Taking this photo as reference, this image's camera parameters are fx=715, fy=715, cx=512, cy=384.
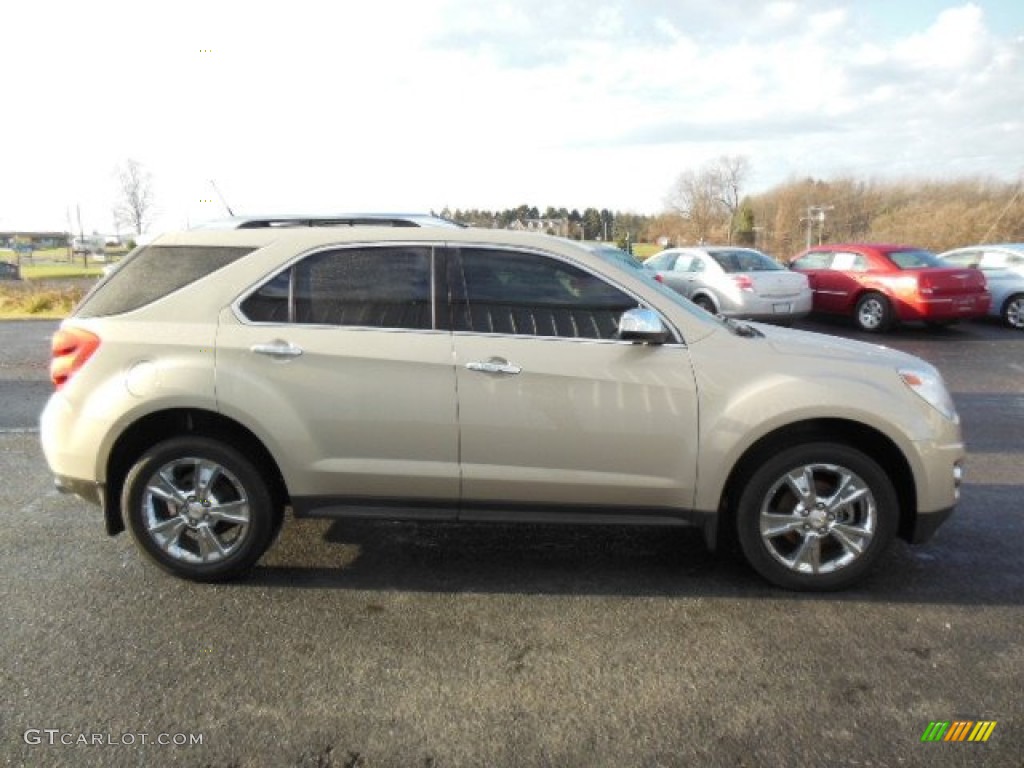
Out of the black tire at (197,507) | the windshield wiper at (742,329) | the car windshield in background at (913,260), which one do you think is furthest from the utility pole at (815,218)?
the black tire at (197,507)

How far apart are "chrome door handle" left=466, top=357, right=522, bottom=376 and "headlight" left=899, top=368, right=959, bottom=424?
1.89 m

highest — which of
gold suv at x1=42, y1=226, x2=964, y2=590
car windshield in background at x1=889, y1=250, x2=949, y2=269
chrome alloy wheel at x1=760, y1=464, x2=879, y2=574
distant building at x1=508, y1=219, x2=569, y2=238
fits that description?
distant building at x1=508, y1=219, x2=569, y2=238

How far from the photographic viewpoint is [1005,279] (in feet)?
45.1

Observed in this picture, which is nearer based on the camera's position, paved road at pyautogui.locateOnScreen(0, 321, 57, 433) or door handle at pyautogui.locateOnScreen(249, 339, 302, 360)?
door handle at pyautogui.locateOnScreen(249, 339, 302, 360)

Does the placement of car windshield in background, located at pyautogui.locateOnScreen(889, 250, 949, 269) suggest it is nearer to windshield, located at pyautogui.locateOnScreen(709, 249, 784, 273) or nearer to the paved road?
windshield, located at pyautogui.locateOnScreen(709, 249, 784, 273)

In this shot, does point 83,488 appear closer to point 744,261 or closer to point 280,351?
point 280,351

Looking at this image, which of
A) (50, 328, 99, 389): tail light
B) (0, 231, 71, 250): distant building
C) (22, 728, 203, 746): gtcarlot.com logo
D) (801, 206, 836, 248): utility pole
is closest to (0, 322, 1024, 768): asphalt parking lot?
(22, 728, 203, 746): gtcarlot.com logo

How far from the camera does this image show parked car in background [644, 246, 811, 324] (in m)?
12.4

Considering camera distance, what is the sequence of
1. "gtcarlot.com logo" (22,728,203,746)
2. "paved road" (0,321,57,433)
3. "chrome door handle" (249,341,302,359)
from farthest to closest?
"paved road" (0,321,57,433) → "chrome door handle" (249,341,302,359) → "gtcarlot.com logo" (22,728,203,746)

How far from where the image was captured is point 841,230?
55.2m

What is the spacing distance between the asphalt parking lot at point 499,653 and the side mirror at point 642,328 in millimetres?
1249

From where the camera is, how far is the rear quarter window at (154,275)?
3.61 metres

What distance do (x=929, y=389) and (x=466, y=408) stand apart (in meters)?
2.27

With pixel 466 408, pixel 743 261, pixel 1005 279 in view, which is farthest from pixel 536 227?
pixel 1005 279
